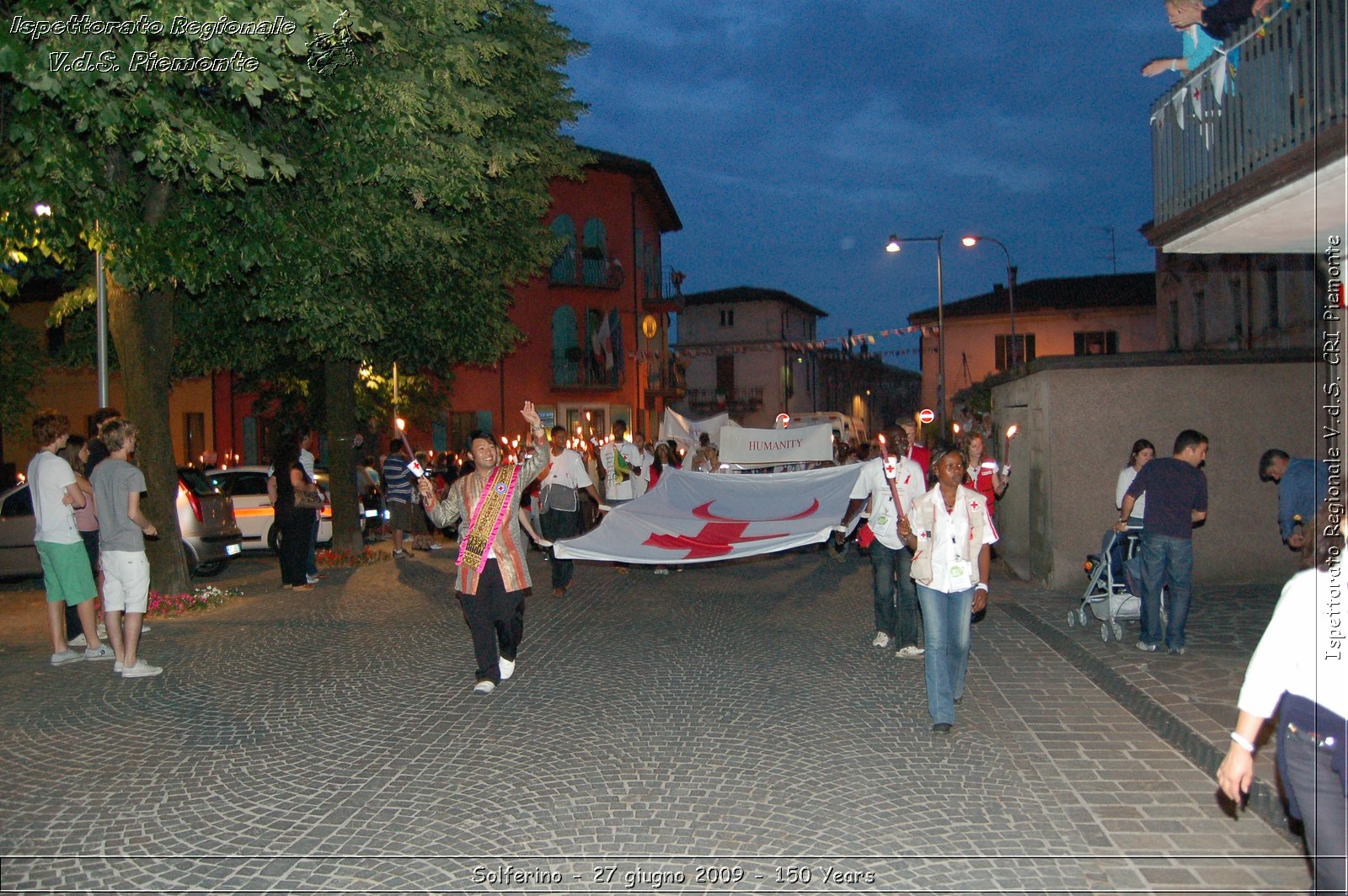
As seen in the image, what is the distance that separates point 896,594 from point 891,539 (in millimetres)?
725

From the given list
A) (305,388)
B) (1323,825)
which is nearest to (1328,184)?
(1323,825)

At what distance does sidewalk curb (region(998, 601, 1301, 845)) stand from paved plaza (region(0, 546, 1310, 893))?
3 cm

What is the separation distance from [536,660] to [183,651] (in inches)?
139

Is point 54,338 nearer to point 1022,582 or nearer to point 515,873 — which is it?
point 1022,582

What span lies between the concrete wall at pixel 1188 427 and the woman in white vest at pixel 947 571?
608 centimetres

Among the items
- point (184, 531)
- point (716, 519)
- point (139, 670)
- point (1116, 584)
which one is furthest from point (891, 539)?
point (184, 531)

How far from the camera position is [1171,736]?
6652 mm

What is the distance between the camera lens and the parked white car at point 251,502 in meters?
18.6

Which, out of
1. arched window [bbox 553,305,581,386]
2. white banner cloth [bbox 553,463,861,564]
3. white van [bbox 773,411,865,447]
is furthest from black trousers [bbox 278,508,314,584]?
Answer: arched window [bbox 553,305,581,386]

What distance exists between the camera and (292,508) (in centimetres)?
1408

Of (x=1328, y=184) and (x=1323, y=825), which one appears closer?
(x=1323, y=825)

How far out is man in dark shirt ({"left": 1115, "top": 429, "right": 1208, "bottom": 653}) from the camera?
A: 28.5 feet

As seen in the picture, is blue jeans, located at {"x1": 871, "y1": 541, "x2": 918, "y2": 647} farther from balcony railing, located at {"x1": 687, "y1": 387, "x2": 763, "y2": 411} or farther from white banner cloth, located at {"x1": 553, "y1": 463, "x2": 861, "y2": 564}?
balcony railing, located at {"x1": 687, "y1": 387, "x2": 763, "y2": 411}

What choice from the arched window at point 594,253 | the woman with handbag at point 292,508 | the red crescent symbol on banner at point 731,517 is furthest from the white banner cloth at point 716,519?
the arched window at point 594,253
